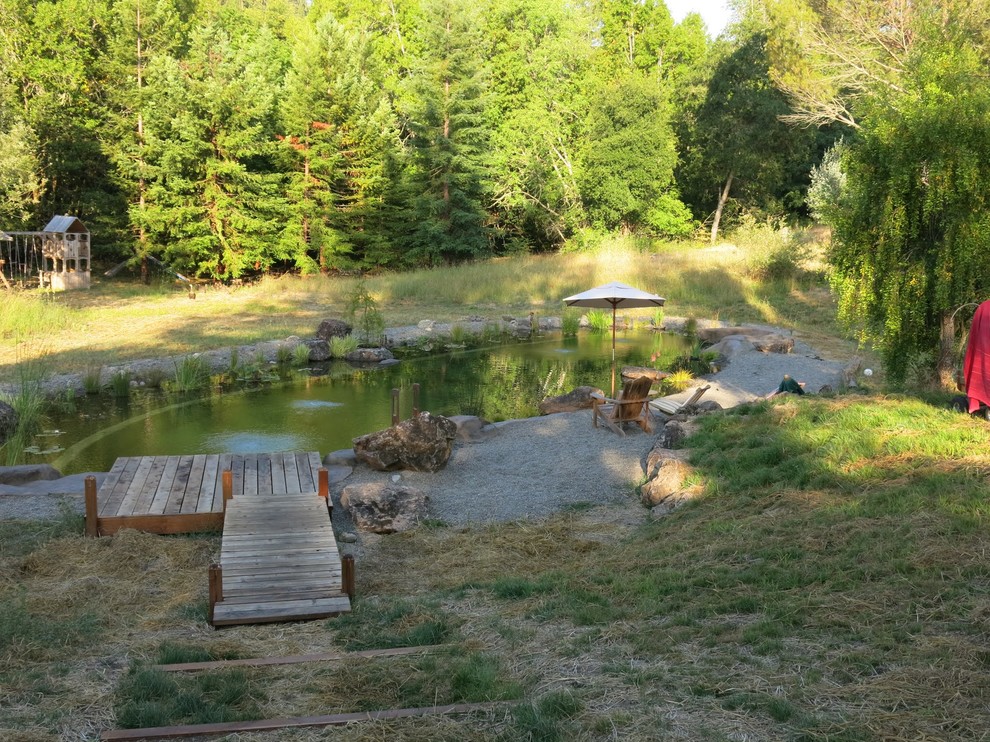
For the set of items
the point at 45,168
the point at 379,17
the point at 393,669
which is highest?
the point at 379,17

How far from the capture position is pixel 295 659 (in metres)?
4.46

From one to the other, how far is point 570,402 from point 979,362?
557 centimetres

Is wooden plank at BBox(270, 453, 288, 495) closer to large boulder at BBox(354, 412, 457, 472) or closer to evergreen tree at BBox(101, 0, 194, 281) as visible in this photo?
large boulder at BBox(354, 412, 457, 472)

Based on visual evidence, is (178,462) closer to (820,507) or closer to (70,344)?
(820,507)

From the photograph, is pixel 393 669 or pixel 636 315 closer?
pixel 393 669

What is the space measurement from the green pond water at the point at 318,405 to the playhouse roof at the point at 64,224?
13338mm

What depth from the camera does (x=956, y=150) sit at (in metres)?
9.10

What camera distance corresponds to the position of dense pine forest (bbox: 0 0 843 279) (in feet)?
87.4

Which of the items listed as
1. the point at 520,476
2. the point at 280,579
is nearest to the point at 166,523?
the point at 280,579

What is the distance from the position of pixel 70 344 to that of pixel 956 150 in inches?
548

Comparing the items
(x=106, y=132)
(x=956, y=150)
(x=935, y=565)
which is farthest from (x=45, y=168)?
(x=935, y=565)

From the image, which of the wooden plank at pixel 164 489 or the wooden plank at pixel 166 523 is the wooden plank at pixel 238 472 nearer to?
the wooden plank at pixel 166 523

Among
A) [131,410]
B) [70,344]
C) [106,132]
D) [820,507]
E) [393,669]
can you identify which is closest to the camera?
[393,669]

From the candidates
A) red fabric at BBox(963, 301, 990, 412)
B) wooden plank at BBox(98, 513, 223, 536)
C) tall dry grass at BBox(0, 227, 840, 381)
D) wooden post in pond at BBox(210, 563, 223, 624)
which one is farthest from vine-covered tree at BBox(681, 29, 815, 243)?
wooden post in pond at BBox(210, 563, 223, 624)
